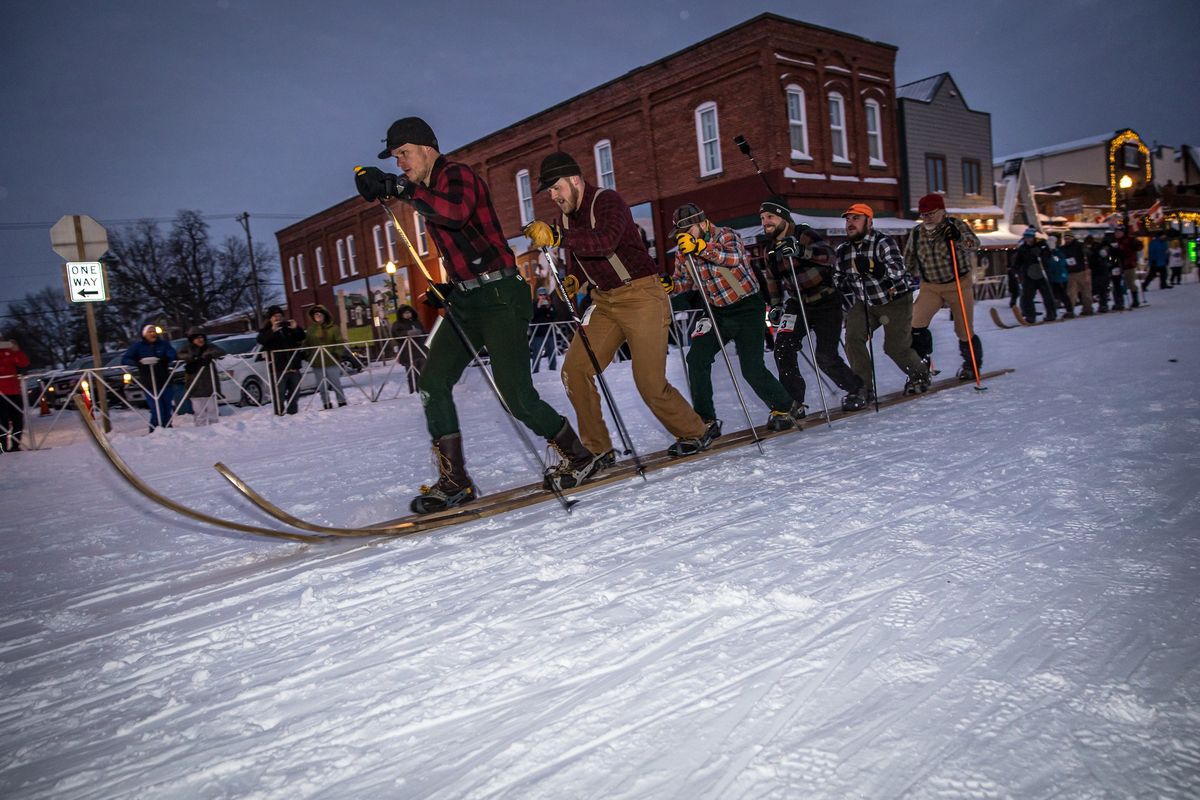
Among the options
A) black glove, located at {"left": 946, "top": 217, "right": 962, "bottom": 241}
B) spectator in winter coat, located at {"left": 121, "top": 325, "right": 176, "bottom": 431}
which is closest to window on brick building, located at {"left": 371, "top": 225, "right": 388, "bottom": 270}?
spectator in winter coat, located at {"left": 121, "top": 325, "right": 176, "bottom": 431}

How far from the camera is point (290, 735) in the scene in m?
1.88

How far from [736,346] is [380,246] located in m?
32.8

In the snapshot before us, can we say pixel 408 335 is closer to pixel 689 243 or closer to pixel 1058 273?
pixel 689 243

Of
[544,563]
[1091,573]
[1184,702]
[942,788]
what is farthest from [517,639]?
[1091,573]

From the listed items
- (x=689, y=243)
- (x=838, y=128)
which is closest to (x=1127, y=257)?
(x=838, y=128)

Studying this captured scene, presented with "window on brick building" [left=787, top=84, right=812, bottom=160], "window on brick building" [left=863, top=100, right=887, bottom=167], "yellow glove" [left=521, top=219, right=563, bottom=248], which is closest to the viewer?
"yellow glove" [left=521, top=219, right=563, bottom=248]

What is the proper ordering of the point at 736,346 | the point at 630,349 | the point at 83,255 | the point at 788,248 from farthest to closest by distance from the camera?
1. the point at 83,255
2. the point at 788,248
3. the point at 736,346
4. the point at 630,349

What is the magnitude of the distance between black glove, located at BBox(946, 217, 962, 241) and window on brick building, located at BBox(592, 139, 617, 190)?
1920 centimetres

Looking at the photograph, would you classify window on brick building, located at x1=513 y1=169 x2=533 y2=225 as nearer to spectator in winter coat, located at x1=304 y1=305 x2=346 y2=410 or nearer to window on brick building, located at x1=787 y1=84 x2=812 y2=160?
window on brick building, located at x1=787 y1=84 x2=812 y2=160

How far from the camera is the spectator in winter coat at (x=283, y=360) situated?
11406mm

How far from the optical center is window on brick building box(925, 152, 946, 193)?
26.9 m

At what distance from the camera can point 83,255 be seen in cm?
901

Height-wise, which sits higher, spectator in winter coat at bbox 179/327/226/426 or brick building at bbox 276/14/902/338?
brick building at bbox 276/14/902/338

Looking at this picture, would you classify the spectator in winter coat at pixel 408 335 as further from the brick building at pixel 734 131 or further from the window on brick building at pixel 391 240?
the window on brick building at pixel 391 240
